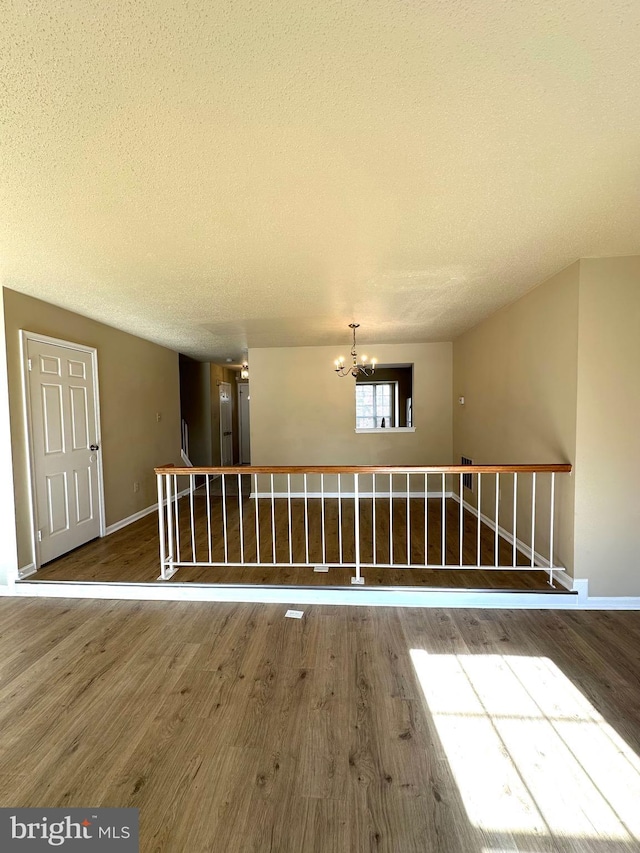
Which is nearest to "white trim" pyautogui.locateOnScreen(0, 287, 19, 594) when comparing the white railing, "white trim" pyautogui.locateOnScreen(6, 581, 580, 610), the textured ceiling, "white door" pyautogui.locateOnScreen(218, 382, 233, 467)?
"white trim" pyautogui.locateOnScreen(6, 581, 580, 610)

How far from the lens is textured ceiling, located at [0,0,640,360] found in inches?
39.2

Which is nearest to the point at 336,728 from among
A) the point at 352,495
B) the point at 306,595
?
the point at 306,595

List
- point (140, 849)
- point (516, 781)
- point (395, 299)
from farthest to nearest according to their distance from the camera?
point (395, 299)
point (516, 781)
point (140, 849)

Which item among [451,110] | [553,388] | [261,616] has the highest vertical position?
[451,110]

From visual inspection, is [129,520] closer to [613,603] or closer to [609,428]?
[613,603]

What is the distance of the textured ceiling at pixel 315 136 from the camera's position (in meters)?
1.00

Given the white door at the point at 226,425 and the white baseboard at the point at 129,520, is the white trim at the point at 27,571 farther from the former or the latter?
the white door at the point at 226,425

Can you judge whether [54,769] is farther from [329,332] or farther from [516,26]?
[329,332]

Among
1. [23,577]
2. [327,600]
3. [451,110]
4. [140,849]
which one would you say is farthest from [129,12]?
[23,577]

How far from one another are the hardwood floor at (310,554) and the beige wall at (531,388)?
479mm

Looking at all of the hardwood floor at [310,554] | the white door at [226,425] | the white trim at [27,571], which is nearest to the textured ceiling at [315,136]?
the hardwood floor at [310,554]

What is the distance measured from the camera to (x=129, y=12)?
95cm

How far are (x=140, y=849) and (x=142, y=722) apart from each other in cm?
56

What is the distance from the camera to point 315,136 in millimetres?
1377
